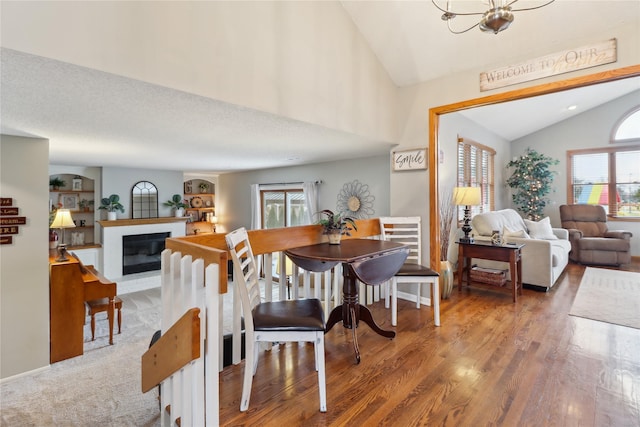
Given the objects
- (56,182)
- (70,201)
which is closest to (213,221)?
(70,201)

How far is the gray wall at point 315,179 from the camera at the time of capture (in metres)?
4.65

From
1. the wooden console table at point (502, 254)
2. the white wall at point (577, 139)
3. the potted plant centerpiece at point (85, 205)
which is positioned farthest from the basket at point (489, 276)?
the potted plant centerpiece at point (85, 205)

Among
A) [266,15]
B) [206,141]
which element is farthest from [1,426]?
[266,15]

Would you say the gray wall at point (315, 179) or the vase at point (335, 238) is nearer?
the vase at point (335, 238)

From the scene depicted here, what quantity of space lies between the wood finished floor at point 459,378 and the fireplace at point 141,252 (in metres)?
4.88

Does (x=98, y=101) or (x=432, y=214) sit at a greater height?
(x=98, y=101)

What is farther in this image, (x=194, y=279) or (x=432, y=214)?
(x=432, y=214)

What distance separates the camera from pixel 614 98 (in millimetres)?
5883

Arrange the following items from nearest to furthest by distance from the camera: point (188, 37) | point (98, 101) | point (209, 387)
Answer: point (209, 387) → point (188, 37) → point (98, 101)

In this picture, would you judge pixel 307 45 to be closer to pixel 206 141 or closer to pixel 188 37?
pixel 188 37

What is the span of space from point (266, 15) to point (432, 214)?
2.36 metres

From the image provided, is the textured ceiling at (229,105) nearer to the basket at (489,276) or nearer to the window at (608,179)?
the basket at (489,276)

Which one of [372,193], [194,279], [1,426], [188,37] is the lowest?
[1,426]

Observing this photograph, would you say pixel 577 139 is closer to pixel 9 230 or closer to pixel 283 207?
pixel 283 207
